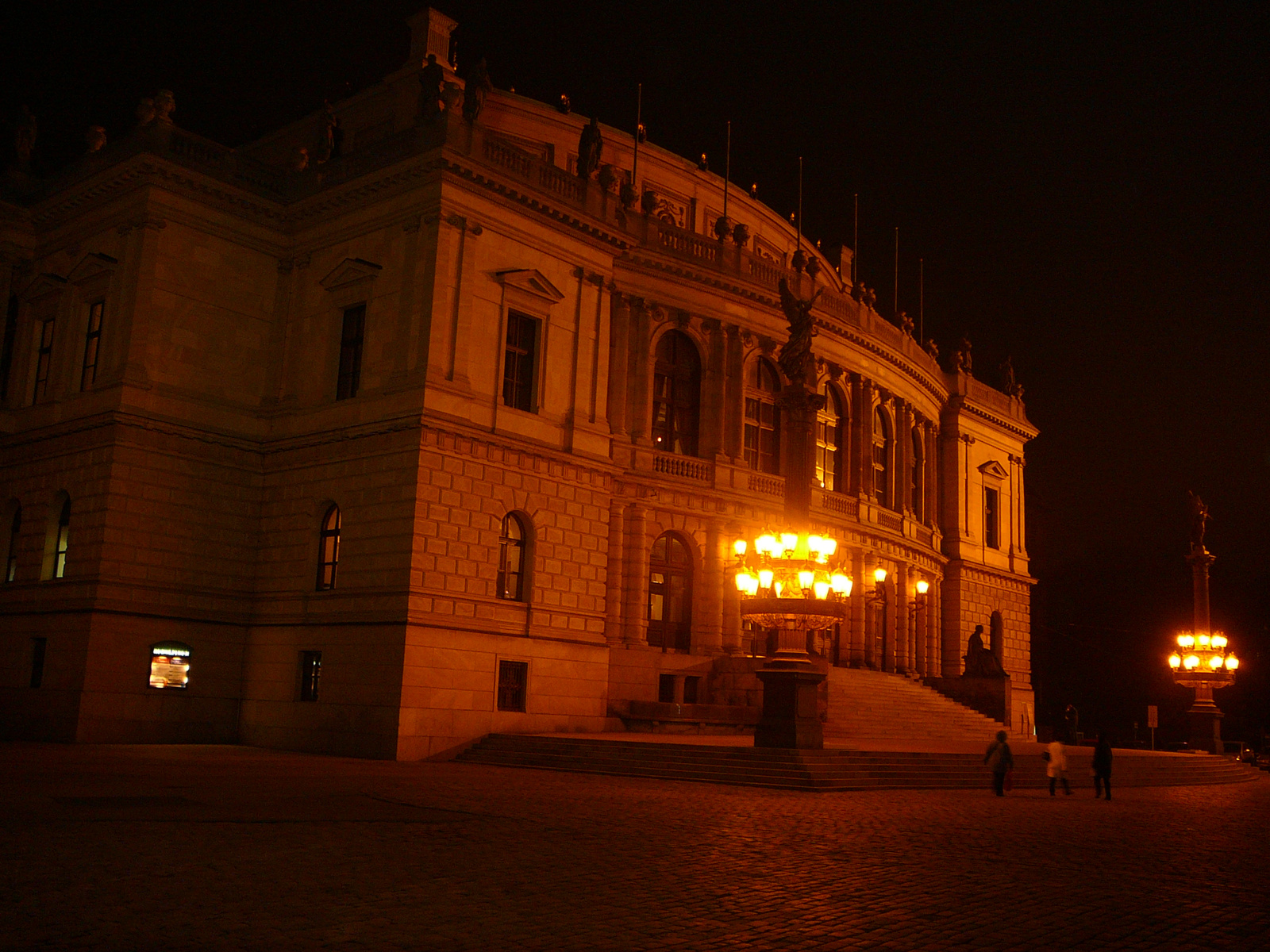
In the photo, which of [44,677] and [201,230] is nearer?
[44,677]

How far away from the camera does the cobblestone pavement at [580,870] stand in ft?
33.7

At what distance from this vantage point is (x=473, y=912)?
10852 millimetres

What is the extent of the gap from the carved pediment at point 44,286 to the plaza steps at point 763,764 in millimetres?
18450

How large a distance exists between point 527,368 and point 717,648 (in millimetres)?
12289

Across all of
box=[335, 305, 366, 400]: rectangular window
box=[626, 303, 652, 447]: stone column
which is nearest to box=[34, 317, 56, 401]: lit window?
box=[335, 305, 366, 400]: rectangular window

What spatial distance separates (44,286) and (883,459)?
32203 millimetres

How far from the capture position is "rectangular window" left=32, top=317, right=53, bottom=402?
125ft

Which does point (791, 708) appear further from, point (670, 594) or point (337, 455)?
point (670, 594)

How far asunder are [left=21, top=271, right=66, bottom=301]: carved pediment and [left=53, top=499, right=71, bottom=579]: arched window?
6704mm

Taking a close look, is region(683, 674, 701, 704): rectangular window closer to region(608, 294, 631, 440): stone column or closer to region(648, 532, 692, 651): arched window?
region(648, 532, 692, 651): arched window

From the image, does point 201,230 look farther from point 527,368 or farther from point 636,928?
point 636,928

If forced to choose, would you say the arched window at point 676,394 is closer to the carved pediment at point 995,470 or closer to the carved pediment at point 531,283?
the carved pediment at point 531,283

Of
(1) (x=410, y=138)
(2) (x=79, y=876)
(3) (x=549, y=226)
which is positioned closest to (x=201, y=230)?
(1) (x=410, y=138)

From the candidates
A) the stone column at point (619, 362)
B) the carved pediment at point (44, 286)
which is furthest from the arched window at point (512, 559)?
the carved pediment at point (44, 286)
